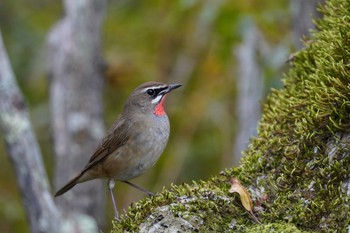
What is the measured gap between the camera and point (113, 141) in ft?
23.1

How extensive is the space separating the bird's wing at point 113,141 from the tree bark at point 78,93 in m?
2.20

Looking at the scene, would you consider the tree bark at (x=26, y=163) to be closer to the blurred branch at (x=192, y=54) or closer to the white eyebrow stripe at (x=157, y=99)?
the white eyebrow stripe at (x=157, y=99)

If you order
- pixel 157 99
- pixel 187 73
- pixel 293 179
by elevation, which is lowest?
pixel 293 179

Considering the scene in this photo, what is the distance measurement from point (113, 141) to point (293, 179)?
3198mm

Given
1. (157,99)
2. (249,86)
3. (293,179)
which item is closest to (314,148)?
(293,179)

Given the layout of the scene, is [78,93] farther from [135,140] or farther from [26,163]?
[26,163]

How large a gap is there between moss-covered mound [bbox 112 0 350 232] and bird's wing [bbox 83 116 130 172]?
253cm

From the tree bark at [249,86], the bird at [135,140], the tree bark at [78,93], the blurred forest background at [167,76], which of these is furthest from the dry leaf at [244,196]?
the blurred forest background at [167,76]

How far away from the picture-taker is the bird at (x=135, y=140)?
681 cm

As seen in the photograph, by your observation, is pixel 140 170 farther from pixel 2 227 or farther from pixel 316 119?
pixel 2 227

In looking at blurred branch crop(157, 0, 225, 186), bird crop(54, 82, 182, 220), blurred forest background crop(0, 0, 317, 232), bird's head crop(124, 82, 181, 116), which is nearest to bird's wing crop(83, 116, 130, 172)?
bird crop(54, 82, 182, 220)

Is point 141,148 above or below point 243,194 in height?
above

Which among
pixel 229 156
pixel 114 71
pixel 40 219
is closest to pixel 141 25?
pixel 114 71

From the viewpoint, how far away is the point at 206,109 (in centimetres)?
1123
